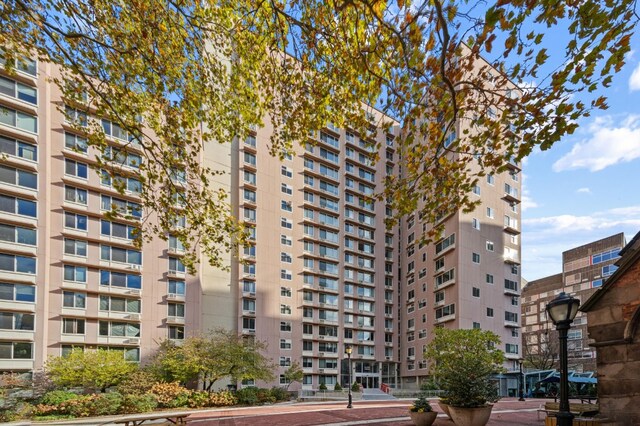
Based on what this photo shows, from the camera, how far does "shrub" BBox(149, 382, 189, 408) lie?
944 inches

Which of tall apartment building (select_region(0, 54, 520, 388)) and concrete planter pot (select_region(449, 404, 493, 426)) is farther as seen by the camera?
tall apartment building (select_region(0, 54, 520, 388))

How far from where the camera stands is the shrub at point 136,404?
22.6m

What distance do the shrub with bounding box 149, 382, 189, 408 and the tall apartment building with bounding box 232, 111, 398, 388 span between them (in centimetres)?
1968

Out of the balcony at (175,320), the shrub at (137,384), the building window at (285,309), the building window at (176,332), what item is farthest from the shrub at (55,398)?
the building window at (285,309)

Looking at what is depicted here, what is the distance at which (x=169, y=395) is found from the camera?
24.5m

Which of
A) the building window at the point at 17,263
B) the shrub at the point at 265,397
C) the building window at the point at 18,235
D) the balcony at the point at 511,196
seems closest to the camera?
the shrub at the point at 265,397

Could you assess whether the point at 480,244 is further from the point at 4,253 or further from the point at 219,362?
the point at 4,253

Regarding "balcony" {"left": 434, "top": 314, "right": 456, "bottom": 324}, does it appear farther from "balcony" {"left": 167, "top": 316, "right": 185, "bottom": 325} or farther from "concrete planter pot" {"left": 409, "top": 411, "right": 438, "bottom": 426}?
"concrete planter pot" {"left": 409, "top": 411, "right": 438, "bottom": 426}

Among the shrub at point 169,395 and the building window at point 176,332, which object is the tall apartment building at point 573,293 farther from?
the shrub at point 169,395

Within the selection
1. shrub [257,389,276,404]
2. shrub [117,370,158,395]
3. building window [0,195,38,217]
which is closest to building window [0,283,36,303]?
building window [0,195,38,217]

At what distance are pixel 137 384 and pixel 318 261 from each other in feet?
106

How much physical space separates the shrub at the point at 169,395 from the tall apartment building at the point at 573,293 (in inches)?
2356

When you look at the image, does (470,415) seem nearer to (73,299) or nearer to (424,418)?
(424,418)

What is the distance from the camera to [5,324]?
30672 mm
